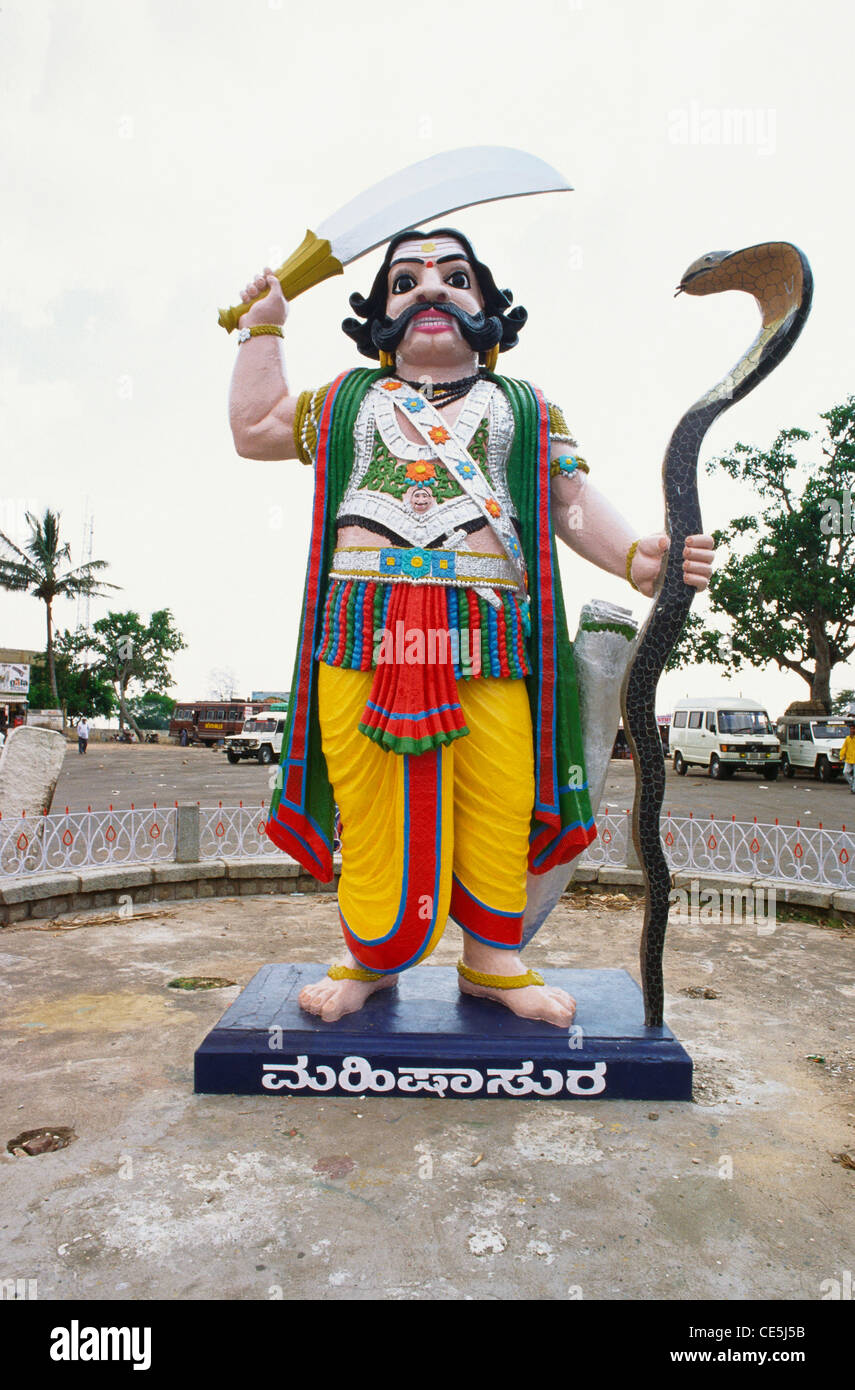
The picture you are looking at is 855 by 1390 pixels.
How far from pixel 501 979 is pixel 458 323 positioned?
2.44 meters

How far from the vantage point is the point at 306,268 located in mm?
Answer: 3430

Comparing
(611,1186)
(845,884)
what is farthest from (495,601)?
(845,884)

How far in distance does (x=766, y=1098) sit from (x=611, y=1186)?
90 cm

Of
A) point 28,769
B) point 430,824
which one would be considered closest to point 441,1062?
point 430,824

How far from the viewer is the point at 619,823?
8.16 m

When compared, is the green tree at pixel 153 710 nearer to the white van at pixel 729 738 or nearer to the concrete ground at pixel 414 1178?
the white van at pixel 729 738

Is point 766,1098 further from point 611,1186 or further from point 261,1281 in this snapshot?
point 261,1281

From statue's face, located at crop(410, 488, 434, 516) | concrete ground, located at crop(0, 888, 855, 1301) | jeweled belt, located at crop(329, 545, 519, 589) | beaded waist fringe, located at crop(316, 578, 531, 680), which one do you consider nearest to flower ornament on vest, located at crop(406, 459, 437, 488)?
statue's face, located at crop(410, 488, 434, 516)

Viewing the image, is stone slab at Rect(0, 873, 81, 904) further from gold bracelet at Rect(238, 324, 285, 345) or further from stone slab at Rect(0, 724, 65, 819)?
gold bracelet at Rect(238, 324, 285, 345)

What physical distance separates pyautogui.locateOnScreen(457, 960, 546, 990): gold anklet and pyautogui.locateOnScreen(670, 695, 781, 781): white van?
16.6 metres

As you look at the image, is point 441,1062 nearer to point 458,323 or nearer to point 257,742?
point 458,323

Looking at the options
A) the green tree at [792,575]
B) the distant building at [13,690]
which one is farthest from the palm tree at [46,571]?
the green tree at [792,575]

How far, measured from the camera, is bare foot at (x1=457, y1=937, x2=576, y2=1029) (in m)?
3.19
